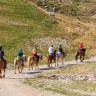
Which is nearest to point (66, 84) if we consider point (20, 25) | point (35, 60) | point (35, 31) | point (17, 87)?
point (17, 87)

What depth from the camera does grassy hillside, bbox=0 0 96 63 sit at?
52228 mm

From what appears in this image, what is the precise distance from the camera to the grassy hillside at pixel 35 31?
52.2 m

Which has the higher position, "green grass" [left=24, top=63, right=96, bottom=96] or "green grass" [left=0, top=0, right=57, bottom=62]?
"green grass" [left=0, top=0, right=57, bottom=62]

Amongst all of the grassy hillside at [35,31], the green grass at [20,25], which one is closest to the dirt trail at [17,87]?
the grassy hillside at [35,31]

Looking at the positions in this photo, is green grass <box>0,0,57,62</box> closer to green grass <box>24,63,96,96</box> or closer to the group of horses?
the group of horses

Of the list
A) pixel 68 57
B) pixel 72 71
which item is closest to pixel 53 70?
pixel 72 71

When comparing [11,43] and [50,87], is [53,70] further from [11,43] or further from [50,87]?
[11,43]

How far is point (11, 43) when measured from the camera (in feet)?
172

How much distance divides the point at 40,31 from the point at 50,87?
29.7 m

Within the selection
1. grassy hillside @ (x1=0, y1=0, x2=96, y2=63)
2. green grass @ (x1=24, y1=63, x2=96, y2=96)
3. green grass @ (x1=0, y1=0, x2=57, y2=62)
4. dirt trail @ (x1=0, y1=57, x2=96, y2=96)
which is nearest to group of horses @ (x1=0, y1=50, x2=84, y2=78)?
dirt trail @ (x1=0, y1=57, x2=96, y2=96)

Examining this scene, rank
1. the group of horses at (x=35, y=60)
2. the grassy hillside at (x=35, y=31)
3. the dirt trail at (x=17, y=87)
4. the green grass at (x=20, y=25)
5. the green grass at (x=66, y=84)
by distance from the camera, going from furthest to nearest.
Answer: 1. the grassy hillside at (x=35, y=31)
2. the green grass at (x=20, y=25)
3. the group of horses at (x=35, y=60)
4. the green grass at (x=66, y=84)
5. the dirt trail at (x=17, y=87)

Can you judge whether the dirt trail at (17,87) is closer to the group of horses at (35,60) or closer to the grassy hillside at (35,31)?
the group of horses at (35,60)

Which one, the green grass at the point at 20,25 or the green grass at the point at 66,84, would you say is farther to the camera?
the green grass at the point at 20,25

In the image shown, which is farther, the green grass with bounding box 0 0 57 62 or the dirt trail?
the green grass with bounding box 0 0 57 62
